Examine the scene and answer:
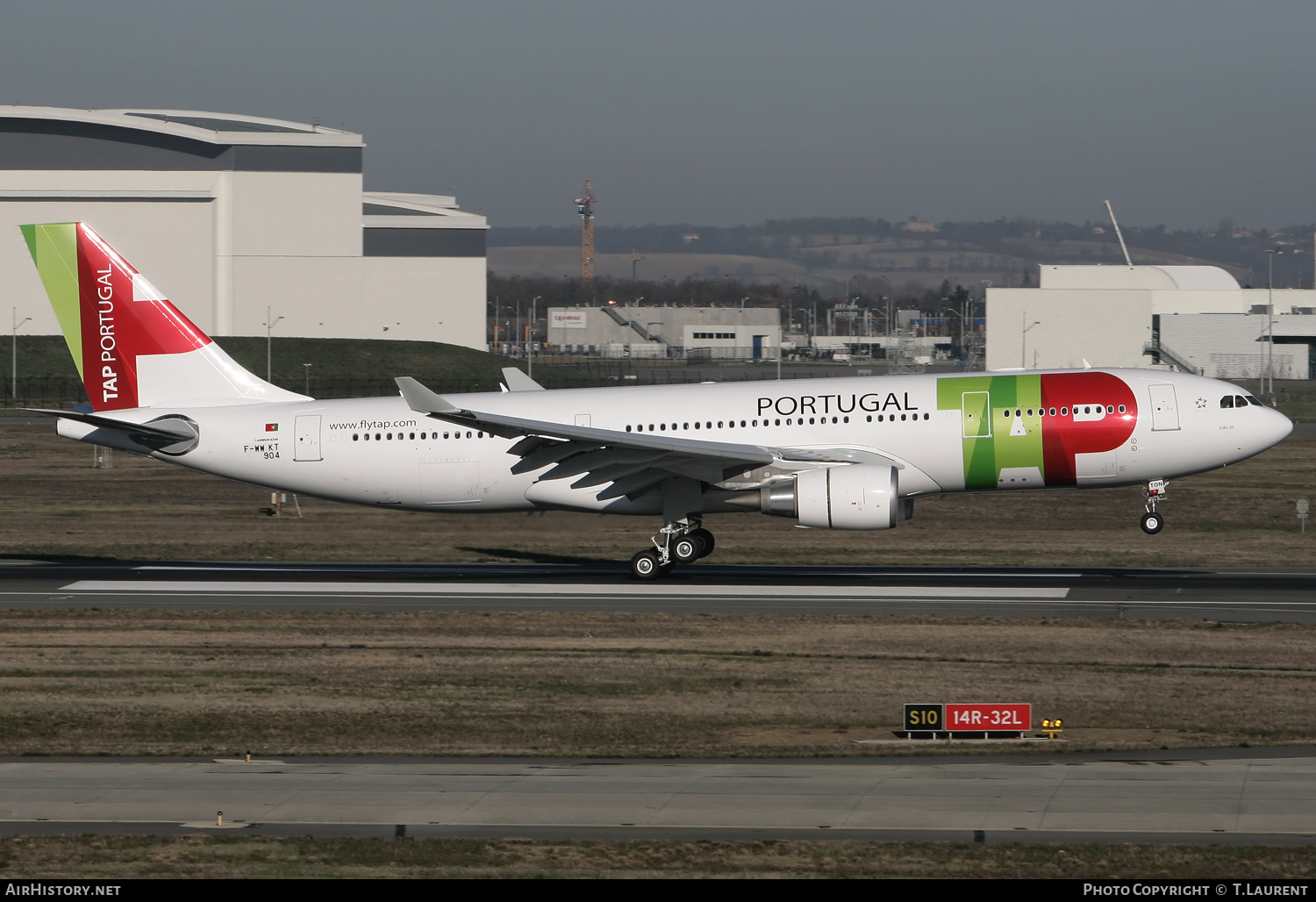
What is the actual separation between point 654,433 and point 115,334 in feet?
44.1

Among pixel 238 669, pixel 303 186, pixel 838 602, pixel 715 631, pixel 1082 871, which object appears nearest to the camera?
pixel 1082 871

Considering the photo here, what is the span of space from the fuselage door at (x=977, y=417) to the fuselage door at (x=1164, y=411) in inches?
148

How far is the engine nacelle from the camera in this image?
1298 inches

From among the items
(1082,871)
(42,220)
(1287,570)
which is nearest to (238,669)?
(1082,871)

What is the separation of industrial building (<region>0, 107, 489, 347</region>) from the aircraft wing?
103 meters

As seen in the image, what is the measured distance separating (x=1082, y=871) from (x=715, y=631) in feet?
49.3

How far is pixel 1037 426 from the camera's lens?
34.2 meters

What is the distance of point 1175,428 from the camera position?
34375mm

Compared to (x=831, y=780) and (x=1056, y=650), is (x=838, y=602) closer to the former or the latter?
(x=1056, y=650)

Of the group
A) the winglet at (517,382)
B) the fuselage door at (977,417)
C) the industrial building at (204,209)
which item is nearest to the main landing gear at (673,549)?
the winglet at (517,382)

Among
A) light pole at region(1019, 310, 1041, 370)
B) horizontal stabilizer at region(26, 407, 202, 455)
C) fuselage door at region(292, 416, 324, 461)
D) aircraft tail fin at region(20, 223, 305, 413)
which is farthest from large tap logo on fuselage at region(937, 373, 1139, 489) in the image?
light pole at region(1019, 310, 1041, 370)

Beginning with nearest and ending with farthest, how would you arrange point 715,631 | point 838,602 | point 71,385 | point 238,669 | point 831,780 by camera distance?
point 831,780 → point 238,669 → point 715,631 → point 838,602 → point 71,385

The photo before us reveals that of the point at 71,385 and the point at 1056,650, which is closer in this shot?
the point at 1056,650

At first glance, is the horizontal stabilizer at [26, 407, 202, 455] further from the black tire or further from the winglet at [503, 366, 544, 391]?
the black tire
